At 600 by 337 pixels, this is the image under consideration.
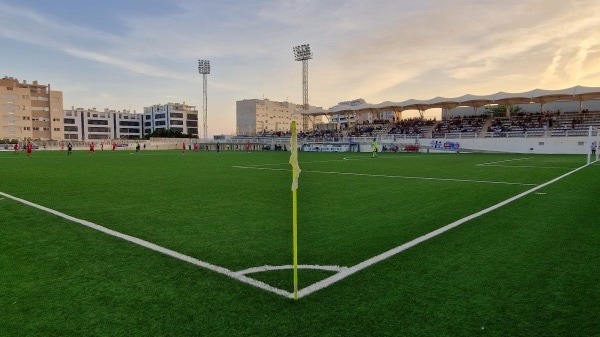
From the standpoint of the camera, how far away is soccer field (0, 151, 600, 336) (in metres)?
3.54

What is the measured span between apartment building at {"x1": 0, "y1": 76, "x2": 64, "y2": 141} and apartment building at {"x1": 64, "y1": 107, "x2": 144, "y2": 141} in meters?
17.5

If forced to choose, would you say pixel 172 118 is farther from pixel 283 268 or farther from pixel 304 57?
pixel 283 268

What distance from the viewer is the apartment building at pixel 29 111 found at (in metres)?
99.7

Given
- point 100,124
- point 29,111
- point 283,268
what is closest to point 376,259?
point 283,268

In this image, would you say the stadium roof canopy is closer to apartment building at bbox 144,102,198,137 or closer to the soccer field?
the soccer field

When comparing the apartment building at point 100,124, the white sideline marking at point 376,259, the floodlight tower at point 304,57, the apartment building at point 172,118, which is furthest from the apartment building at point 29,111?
the white sideline marking at point 376,259

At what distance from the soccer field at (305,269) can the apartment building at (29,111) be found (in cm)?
10856

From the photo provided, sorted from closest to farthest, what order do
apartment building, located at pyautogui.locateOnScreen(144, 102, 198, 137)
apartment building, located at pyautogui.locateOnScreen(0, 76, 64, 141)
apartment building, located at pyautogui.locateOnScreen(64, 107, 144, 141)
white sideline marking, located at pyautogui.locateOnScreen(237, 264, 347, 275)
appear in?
1. white sideline marking, located at pyautogui.locateOnScreen(237, 264, 347, 275)
2. apartment building, located at pyautogui.locateOnScreen(0, 76, 64, 141)
3. apartment building, located at pyautogui.locateOnScreen(64, 107, 144, 141)
4. apartment building, located at pyautogui.locateOnScreen(144, 102, 198, 137)

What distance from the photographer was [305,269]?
498 cm

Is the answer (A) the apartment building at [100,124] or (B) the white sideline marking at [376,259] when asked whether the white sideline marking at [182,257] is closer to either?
(B) the white sideline marking at [376,259]

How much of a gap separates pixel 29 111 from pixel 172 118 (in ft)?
156

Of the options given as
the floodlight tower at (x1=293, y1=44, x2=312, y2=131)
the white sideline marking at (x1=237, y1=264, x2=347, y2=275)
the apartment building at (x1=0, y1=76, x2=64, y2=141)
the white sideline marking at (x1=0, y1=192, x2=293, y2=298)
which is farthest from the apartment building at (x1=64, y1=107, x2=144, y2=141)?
the white sideline marking at (x1=237, y1=264, x2=347, y2=275)

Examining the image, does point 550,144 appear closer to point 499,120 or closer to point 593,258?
point 499,120

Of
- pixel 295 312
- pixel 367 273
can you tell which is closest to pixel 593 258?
pixel 367 273
